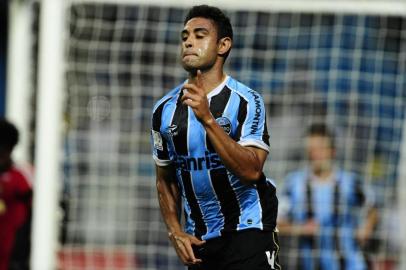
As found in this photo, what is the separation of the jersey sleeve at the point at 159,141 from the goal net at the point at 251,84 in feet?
15.0

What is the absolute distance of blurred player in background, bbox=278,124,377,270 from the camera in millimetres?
9133

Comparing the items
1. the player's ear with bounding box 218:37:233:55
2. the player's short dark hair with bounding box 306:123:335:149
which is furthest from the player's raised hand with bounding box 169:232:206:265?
the player's short dark hair with bounding box 306:123:335:149

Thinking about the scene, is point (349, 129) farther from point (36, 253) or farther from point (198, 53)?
point (198, 53)

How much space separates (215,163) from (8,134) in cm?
385

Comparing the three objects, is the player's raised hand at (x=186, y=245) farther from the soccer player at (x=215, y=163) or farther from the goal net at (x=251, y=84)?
the goal net at (x=251, y=84)

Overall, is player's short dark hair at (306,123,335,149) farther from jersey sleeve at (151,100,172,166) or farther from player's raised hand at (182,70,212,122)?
player's raised hand at (182,70,212,122)

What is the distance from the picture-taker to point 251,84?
9.48 meters

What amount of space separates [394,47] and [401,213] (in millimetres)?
1539

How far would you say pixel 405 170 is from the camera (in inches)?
383

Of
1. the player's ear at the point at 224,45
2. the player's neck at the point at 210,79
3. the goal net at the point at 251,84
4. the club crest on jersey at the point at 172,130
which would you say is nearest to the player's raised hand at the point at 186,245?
the club crest on jersey at the point at 172,130

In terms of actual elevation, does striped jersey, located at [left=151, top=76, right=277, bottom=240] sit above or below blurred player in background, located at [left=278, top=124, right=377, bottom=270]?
above

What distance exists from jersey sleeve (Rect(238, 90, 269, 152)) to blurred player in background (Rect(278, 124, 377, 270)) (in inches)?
169

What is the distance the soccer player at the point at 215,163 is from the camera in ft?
15.5

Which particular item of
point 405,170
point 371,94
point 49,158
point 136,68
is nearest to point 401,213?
point 405,170
